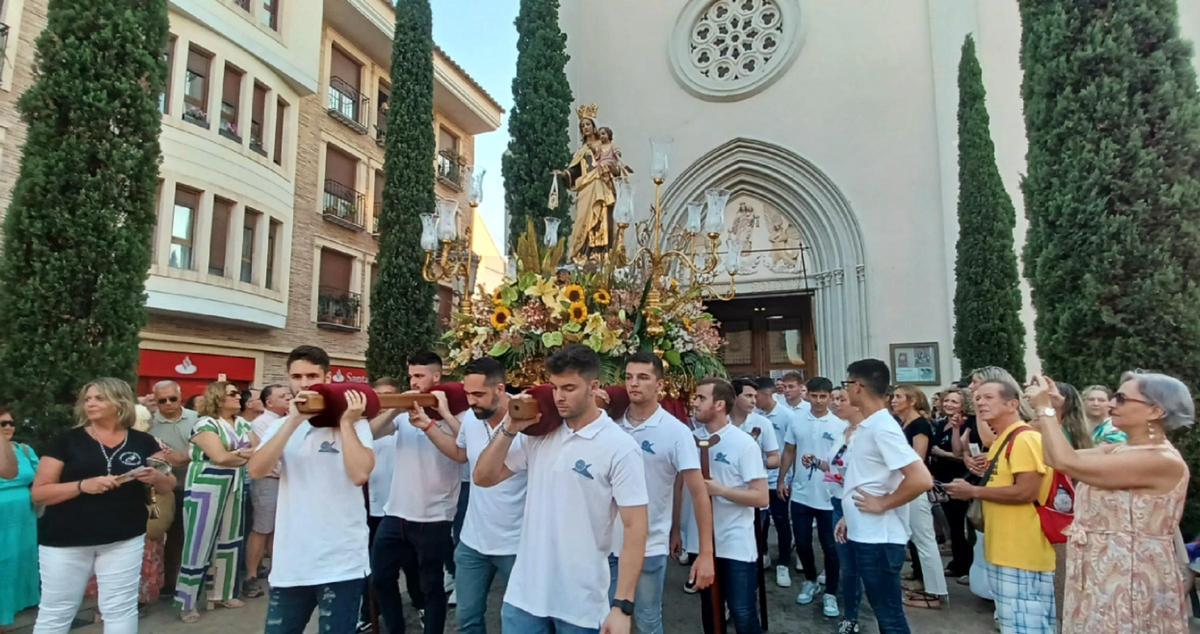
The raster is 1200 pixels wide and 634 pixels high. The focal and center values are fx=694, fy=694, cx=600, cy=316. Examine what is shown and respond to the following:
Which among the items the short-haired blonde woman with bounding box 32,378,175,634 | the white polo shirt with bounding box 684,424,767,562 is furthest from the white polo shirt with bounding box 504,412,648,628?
the short-haired blonde woman with bounding box 32,378,175,634

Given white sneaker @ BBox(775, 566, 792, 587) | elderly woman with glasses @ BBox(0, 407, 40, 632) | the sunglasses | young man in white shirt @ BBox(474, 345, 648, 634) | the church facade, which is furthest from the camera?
the church facade

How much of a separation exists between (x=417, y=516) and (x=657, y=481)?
1.63 m

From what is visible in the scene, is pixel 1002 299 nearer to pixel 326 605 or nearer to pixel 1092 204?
pixel 1092 204

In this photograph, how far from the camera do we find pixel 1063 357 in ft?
21.7

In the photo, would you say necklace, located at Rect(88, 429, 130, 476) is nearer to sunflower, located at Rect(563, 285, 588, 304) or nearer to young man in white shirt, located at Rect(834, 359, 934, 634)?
sunflower, located at Rect(563, 285, 588, 304)

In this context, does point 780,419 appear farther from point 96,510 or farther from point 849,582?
point 96,510

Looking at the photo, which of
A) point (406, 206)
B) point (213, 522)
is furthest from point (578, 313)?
point (406, 206)

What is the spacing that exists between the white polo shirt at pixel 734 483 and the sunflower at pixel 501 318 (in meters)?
2.20

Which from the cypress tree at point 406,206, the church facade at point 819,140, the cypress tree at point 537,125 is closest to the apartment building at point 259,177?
the cypress tree at point 406,206

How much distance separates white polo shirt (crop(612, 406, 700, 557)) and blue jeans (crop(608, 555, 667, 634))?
0.28ft

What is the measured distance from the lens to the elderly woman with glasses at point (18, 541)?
5305mm

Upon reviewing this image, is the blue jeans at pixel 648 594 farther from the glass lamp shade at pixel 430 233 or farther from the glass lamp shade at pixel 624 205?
the glass lamp shade at pixel 430 233

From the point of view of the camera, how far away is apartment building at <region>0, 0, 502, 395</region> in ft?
45.0

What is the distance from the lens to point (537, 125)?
12852 mm
